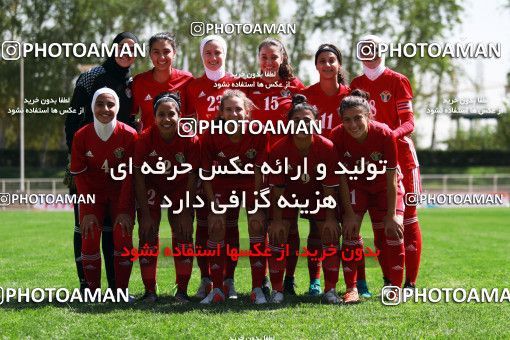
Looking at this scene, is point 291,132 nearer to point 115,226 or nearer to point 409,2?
point 115,226

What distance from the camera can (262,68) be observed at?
21.2ft

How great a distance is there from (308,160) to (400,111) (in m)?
1.11

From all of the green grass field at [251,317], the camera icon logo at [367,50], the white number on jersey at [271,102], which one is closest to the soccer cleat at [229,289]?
the green grass field at [251,317]

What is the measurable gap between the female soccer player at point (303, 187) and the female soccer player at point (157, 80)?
1240 mm

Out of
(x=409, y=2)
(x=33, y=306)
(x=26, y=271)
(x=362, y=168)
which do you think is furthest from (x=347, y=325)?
(x=409, y=2)

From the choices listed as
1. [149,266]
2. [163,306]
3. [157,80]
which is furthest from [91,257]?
[157,80]

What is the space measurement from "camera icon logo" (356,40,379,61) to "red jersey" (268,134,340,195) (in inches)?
39.8

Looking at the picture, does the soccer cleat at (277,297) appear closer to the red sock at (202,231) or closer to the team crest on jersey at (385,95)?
the red sock at (202,231)

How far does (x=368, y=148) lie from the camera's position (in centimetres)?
577

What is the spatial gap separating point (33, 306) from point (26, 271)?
2.75 m

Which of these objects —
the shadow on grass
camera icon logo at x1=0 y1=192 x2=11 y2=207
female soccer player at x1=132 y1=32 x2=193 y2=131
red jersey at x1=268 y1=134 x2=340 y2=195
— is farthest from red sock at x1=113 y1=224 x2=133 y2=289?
red jersey at x1=268 y1=134 x2=340 y2=195

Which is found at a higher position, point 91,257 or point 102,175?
point 102,175

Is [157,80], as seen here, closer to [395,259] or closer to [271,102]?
[271,102]

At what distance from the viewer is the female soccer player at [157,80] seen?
6.21m
